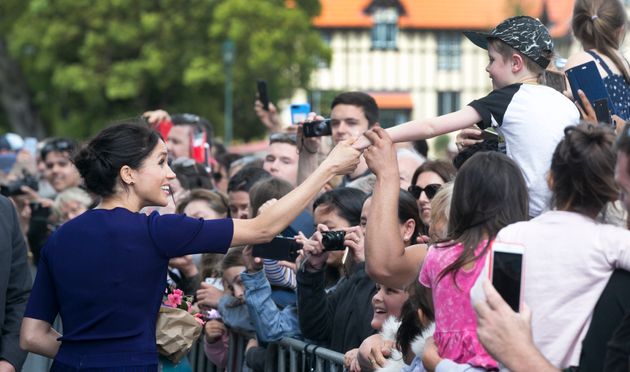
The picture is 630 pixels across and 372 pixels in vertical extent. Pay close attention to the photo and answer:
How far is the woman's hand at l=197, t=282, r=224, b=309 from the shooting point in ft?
26.2

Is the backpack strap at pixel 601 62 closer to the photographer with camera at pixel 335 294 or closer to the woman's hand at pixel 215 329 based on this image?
the photographer with camera at pixel 335 294

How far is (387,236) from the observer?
5.07 meters

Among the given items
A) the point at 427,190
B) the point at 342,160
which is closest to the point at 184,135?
the point at 427,190

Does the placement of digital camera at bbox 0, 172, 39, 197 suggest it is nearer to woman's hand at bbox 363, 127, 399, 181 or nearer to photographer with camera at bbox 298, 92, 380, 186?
photographer with camera at bbox 298, 92, 380, 186

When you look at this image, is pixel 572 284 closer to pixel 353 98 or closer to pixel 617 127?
pixel 617 127

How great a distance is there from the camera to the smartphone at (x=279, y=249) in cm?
680

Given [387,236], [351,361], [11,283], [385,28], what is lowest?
[385,28]

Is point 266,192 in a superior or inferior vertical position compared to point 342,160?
inferior

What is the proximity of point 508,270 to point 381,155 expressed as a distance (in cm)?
148

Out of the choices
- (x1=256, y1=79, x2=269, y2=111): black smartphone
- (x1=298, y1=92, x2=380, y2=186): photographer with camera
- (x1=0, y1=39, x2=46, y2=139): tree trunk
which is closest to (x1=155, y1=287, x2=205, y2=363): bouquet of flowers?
(x1=298, y1=92, x2=380, y2=186): photographer with camera

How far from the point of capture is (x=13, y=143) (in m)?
16.6

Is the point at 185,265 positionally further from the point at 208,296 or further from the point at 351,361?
the point at 351,361

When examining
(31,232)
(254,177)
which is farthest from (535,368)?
(31,232)

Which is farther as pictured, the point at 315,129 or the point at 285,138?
the point at 285,138
